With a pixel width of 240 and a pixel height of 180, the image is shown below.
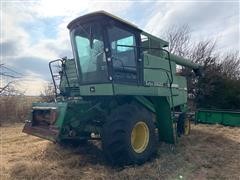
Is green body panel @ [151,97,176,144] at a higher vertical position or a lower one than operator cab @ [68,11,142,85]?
lower

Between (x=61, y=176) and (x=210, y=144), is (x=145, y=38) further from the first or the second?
(x=61, y=176)

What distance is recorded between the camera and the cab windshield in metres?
5.56

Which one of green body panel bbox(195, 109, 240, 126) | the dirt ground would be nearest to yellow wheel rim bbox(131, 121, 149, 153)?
the dirt ground

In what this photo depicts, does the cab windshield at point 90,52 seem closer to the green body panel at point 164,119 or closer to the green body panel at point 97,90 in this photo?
the green body panel at point 97,90

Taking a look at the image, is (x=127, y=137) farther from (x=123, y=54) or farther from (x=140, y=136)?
(x=123, y=54)

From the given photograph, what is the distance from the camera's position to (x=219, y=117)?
453 inches

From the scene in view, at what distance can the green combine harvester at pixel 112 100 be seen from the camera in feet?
17.1

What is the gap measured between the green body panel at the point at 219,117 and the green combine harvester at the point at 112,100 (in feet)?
17.8

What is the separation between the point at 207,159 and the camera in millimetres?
5895

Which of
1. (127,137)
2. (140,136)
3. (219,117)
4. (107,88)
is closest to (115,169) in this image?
(127,137)

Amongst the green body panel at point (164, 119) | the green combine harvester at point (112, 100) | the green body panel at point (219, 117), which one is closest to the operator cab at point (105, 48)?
the green combine harvester at point (112, 100)

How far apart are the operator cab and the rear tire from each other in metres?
0.71

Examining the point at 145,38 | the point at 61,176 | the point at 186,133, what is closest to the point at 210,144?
the point at 186,133

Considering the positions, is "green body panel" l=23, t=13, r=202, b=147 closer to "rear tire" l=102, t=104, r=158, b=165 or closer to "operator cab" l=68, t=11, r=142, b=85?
"operator cab" l=68, t=11, r=142, b=85
